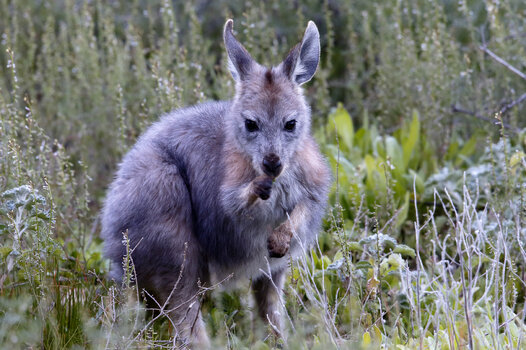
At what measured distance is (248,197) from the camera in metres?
→ 3.88

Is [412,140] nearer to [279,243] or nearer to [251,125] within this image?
[251,125]

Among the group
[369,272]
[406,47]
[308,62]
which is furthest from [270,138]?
[406,47]

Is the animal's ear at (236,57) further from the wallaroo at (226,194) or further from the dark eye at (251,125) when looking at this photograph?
the dark eye at (251,125)

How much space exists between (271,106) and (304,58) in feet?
1.50

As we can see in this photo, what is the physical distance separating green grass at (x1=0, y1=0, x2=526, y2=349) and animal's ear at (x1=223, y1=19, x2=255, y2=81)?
0.95m

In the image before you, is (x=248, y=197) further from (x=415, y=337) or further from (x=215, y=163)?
(x=415, y=337)

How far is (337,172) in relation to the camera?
12.6 ft

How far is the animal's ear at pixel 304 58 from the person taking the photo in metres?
4.12

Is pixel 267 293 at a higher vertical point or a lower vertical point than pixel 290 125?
lower

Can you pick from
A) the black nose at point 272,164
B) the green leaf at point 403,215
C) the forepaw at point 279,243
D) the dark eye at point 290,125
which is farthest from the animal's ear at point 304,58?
the green leaf at point 403,215

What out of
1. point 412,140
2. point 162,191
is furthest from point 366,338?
point 412,140

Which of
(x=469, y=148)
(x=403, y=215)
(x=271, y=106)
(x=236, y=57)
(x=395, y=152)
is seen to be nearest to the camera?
(x=271, y=106)

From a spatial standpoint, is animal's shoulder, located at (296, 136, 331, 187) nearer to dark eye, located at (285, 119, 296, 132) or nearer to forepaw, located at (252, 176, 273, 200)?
dark eye, located at (285, 119, 296, 132)

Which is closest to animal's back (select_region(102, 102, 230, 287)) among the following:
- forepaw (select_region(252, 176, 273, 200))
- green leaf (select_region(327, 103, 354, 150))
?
forepaw (select_region(252, 176, 273, 200))
